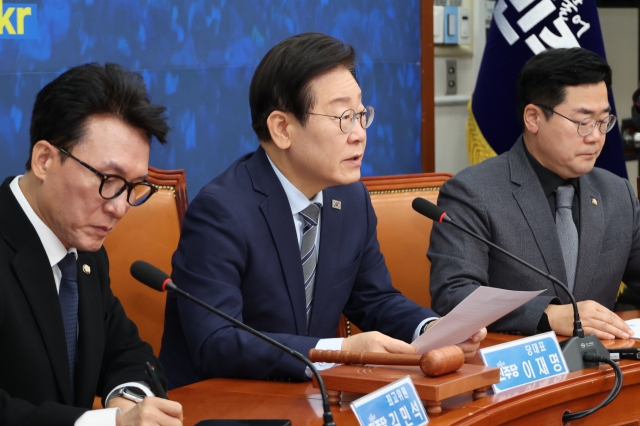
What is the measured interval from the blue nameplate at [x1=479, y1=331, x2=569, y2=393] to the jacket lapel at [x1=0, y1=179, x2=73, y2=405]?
757 mm

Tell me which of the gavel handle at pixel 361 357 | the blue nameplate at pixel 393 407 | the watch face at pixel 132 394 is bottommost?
the watch face at pixel 132 394

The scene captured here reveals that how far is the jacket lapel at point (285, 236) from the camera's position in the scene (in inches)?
78.8

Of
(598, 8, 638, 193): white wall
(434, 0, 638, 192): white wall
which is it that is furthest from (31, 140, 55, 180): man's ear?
(598, 8, 638, 193): white wall

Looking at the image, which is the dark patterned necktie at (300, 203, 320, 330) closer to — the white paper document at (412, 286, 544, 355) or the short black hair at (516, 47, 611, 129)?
the white paper document at (412, 286, 544, 355)

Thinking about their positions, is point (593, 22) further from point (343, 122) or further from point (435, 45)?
point (343, 122)

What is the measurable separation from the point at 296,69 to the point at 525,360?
0.82 meters

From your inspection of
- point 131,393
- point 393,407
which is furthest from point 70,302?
point 393,407

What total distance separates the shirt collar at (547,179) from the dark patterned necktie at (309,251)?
0.76 m

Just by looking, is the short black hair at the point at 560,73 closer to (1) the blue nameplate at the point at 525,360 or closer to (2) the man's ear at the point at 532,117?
(2) the man's ear at the point at 532,117

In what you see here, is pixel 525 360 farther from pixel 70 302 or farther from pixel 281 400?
pixel 70 302

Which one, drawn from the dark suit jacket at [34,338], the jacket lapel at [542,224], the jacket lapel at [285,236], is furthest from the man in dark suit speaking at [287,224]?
the jacket lapel at [542,224]

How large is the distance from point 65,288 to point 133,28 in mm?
1394

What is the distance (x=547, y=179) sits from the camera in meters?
2.50

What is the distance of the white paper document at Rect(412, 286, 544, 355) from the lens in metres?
1.61
